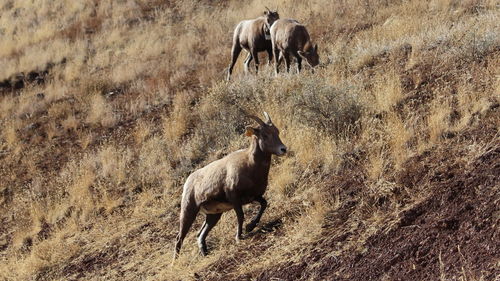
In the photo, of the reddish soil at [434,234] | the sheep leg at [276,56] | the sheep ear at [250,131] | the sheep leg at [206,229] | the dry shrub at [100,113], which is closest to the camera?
the reddish soil at [434,234]

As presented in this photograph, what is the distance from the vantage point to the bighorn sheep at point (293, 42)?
14.6 metres

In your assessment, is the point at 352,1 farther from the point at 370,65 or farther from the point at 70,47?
the point at 70,47

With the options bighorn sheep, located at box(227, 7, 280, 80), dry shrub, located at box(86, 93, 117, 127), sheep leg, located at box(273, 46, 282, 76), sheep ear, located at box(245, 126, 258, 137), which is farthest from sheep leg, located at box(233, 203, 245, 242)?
dry shrub, located at box(86, 93, 117, 127)

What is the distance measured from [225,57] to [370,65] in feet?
24.4

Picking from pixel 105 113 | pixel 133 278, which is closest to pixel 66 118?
pixel 105 113

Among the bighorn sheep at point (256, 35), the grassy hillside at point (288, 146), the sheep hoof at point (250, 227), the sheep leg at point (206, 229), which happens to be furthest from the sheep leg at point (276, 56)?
the sheep hoof at point (250, 227)

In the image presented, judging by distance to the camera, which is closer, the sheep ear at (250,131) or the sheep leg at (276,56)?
the sheep ear at (250,131)

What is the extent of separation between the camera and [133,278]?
9297 mm

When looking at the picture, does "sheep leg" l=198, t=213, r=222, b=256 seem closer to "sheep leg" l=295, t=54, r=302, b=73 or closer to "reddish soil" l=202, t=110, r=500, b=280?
"reddish soil" l=202, t=110, r=500, b=280

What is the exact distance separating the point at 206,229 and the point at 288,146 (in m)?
2.65

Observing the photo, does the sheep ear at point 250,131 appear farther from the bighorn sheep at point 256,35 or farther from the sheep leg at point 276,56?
the bighorn sheep at point 256,35

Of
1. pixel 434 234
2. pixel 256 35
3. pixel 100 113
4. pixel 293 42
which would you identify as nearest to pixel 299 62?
pixel 293 42

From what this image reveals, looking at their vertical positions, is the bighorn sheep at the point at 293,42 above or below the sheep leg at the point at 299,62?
above

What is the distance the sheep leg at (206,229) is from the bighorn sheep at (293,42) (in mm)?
6223
